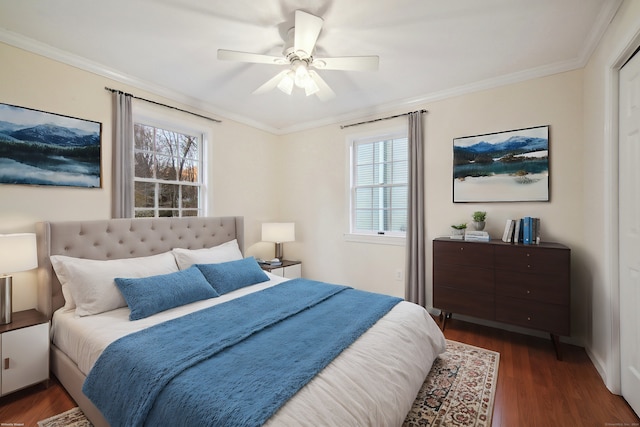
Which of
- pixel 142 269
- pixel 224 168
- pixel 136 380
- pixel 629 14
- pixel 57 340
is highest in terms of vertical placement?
pixel 629 14

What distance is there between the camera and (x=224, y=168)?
3826mm

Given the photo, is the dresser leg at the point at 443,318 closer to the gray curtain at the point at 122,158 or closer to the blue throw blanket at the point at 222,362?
the blue throw blanket at the point at 222,362

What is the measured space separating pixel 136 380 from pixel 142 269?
1.31 m

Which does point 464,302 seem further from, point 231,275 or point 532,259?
point 231,275

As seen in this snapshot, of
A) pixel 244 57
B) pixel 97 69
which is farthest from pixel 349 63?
pixel 97 69

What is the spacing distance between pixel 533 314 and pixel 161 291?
310 centimetres

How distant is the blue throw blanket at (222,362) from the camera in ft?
3.86

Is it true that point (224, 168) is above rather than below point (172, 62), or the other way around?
below

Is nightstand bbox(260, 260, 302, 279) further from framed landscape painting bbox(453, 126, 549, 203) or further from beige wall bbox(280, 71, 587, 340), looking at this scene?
framed landscape painting bbox(453, 126, 549, 203)

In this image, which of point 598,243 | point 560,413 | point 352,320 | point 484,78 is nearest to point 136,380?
point 352,320

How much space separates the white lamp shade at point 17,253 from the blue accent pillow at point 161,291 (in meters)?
0.56

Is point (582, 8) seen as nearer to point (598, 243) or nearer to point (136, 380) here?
point (598, 243)


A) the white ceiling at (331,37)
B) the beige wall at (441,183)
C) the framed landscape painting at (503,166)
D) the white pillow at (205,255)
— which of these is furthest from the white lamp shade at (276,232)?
the framed landscape painting at (503,166)

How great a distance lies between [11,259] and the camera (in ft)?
6.42
